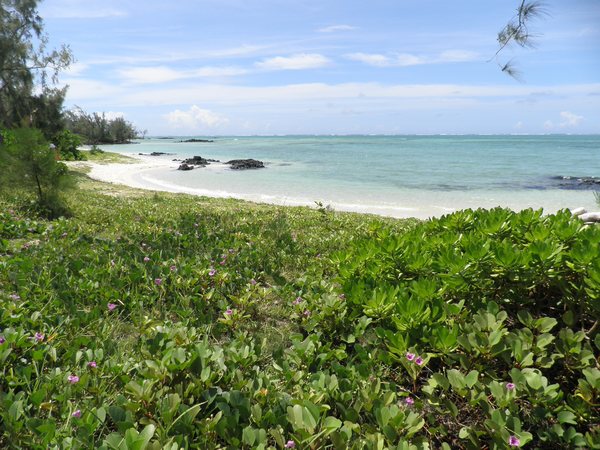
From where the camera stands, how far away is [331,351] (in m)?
2.95

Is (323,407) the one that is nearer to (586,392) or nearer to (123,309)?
(586,392)

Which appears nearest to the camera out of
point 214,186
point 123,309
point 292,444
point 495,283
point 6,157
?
point 292,444

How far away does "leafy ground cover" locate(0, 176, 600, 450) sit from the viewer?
209 cm

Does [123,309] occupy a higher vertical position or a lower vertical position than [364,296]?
lower

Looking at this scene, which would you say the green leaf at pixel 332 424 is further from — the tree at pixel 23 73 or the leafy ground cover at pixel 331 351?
the tree at pixel 23 73

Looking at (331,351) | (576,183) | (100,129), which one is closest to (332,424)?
(331,351)

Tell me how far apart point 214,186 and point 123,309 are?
84.1 feet

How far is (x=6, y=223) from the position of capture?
21.5ft

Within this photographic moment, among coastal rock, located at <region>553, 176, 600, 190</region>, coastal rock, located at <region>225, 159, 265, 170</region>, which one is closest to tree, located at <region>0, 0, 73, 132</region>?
coastal rock, located at <region>225, 159, 265, 170</region>

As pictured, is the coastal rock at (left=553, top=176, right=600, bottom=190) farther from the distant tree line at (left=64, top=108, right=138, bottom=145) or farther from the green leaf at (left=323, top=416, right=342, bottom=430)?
the distant tree line at (left=64, top=108, right=138, bottom=145)

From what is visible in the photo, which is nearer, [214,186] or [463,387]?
[463,387]

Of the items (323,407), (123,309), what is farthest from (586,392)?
(123,309)

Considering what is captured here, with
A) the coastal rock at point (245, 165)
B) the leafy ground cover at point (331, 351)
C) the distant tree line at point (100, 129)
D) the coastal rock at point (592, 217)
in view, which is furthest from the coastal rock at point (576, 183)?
the distant tree line at point (100, 129)

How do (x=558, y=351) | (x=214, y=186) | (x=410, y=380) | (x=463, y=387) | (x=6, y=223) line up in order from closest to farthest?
(x=463, y=387) → (x=558, y=351) → (x=410, y=380) → (x=6, y=223) → (x=214, y=186)
